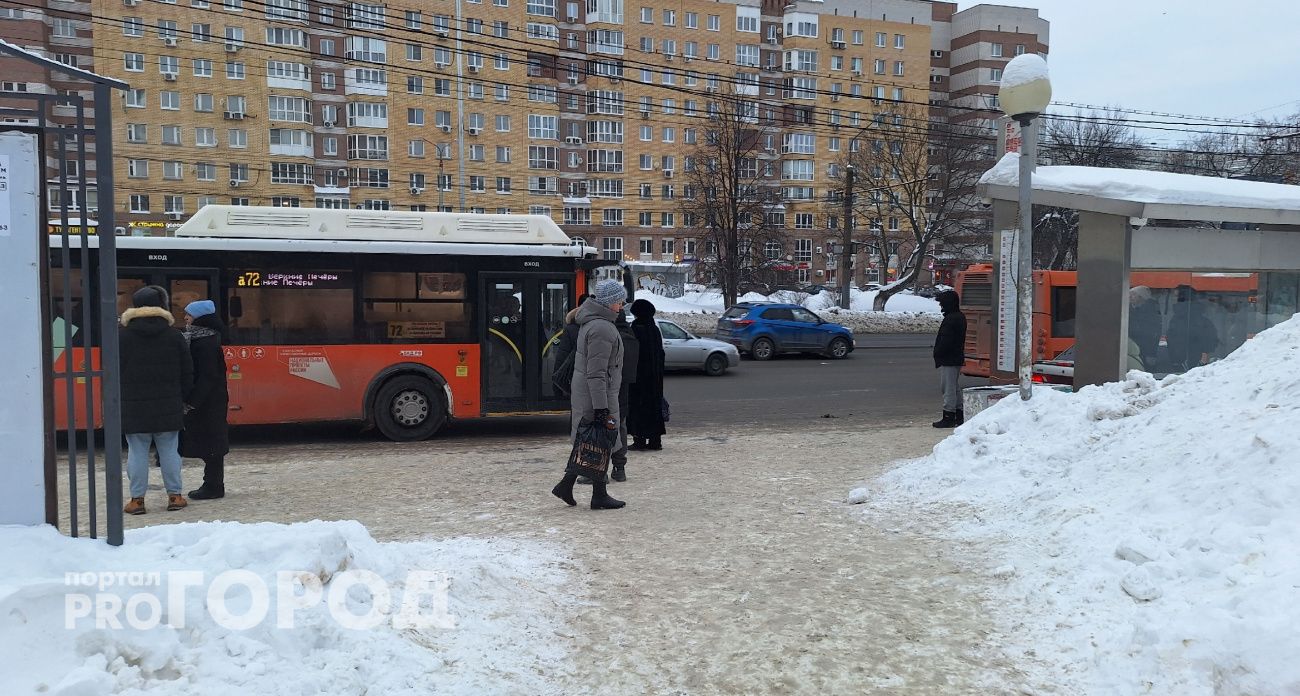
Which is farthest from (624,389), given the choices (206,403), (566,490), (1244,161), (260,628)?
(1244,161)

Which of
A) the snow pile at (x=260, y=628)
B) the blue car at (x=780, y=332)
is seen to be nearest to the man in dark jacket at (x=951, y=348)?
the snow pile at (x=260, y=628)

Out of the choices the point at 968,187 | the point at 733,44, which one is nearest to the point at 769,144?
the point at 733,44

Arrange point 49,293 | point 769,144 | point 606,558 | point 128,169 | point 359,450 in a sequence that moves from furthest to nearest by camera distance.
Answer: point 769,144
point 128,169
point 359,450
point 606,558
point 49,293

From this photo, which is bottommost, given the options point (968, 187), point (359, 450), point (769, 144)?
point (359, 450)

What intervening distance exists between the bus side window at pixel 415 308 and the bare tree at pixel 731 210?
30.9m

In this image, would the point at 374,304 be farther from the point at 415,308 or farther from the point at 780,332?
the point at 780,332

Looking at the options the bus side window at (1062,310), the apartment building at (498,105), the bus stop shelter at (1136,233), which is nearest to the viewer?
the bus stop shelter at (1136,233)

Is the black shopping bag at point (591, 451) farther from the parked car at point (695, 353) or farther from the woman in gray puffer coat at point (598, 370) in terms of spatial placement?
the parked car at point (695, 353)

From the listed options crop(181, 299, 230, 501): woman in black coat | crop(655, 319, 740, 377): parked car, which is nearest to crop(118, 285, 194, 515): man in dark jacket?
crop(181, 299, 230, 501): woman in black coat

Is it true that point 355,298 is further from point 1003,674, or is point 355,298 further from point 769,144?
point 769,144

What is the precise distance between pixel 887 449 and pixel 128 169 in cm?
6389

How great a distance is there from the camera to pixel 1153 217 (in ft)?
32.3

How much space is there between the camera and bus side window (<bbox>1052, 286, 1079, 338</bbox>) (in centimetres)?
1773

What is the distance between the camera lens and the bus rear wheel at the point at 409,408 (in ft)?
38.0
